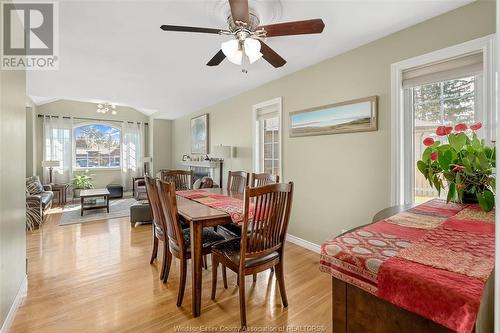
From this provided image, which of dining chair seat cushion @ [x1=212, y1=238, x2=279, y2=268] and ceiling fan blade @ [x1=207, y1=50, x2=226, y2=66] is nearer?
dining chair seat cushion @ [x1=212, y1=238, x2=279, y2=268]

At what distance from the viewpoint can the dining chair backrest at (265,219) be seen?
1.74 m

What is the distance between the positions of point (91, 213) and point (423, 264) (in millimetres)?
5956

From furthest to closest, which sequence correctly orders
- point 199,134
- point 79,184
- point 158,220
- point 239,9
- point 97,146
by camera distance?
point 97,146, point 79,184, point 199,134, point 158,220, point 239,9

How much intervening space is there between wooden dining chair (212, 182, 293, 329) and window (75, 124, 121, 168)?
7.20m

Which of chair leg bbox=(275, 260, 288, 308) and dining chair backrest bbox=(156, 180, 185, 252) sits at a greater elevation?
dining chair backrest bbox=(156, 180, 185, 252)

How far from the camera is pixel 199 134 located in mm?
6273

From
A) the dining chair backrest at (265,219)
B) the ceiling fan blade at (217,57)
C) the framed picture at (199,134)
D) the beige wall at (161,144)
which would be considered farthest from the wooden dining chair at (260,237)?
the beige wall at (161,144)

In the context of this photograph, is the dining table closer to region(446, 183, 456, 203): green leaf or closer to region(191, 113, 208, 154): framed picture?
region(446, 183, 456, 203): green leaf

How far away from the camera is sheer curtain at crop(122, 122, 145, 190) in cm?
794

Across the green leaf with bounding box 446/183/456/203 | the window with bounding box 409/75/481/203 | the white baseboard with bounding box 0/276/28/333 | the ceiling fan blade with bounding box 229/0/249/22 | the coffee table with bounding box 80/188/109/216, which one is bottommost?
the white baseboard with bounding box 0/276/28/333

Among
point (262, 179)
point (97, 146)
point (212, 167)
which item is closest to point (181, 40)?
point (262, 179)

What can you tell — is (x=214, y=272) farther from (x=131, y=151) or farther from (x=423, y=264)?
(x=131, y=151)

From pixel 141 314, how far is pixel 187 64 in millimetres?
2874

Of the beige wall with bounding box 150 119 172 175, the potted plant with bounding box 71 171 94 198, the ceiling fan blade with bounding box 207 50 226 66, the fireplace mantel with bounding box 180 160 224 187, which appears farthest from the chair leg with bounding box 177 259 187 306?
the beige wall with bounding box 150 119 172 175
